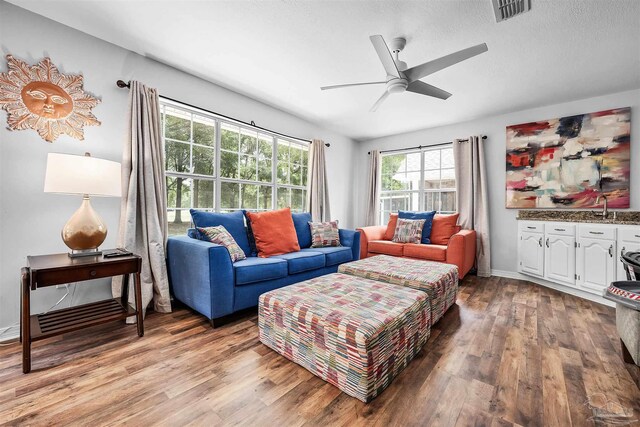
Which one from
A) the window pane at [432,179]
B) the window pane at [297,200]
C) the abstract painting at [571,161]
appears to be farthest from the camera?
the window pane at [432,179]

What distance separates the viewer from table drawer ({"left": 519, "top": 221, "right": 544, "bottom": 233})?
3439 millimetres

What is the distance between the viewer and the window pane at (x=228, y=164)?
3.32 meters

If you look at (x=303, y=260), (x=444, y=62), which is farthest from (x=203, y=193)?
(x=444, y=62)

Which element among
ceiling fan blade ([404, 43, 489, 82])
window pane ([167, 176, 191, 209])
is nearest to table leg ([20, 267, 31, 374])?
window pane ([167, 176, 191, 209])

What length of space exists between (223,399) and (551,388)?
5.63ft

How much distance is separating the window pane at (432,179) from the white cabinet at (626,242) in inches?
91.8

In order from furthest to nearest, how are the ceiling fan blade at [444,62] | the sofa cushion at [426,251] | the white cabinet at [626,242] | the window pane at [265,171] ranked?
1. the window pane at [265,171]
2. the sofa cushion at [426,251]
3. the white cabinet at [626,242]
4. the ceiling fan blade at [444,62]

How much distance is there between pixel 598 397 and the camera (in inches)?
53.5

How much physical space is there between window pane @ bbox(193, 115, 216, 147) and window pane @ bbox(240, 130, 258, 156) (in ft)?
1.30

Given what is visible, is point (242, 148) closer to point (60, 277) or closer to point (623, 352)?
point (60, 277)

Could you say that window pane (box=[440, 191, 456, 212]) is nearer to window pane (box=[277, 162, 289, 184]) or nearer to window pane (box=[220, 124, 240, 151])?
window pane (box=[277, 162, 289, 184])

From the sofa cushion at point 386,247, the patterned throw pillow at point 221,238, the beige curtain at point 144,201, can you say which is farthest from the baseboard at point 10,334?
the sofa cushion at point 386,247

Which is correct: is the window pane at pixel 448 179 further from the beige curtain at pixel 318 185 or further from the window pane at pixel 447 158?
the beige curtain at pixel 318 185

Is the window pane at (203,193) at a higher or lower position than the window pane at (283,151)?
lower
